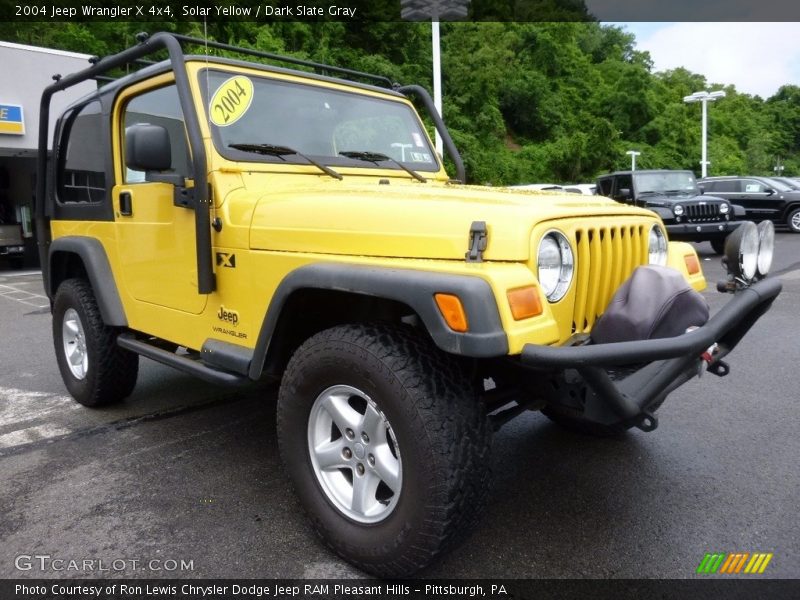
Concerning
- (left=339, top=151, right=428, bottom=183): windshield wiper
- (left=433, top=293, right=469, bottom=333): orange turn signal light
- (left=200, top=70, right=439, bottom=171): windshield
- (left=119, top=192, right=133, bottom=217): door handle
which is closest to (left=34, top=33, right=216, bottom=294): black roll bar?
(left=200, top=70, right=439, bottom=171): windshield

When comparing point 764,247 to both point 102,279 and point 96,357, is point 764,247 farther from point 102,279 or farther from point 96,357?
point 96,357

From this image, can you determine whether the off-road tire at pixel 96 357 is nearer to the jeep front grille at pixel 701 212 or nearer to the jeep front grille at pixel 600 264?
the jeep front grille at pixel 600 264

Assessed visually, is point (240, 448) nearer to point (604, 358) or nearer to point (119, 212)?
point (119, 212)

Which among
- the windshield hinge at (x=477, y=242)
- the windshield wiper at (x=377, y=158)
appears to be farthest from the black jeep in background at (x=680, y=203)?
the windshield hinge at (x=477, y=242)

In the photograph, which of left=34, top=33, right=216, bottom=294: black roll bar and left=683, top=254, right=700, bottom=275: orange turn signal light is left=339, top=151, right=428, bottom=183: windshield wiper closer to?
left=34, top=33, right=216, bottom=294: black roll bar

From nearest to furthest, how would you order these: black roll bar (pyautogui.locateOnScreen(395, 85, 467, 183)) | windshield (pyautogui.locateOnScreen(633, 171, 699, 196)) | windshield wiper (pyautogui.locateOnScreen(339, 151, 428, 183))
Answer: windshield wiper (pyautogui.locateOnScreen(339, 151, 428, 183)) → black roll bar (pyautogui.locateOnScreen(395, 85, 467, 183)) → windshield (pyautogui.locateOnScreen(633, 171, 699, 196))

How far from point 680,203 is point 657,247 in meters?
9.99

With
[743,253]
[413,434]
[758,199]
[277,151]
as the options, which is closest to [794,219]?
[758,199]

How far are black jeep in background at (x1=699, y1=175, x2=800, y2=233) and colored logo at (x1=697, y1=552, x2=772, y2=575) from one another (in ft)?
53.5

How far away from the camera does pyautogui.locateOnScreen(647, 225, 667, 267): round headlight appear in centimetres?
288

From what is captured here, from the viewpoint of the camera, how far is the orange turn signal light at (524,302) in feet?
6.64

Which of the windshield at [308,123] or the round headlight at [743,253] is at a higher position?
the windshield at [308,123]

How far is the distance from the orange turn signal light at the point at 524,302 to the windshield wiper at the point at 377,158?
169 centimetres

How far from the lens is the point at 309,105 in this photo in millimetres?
3473
